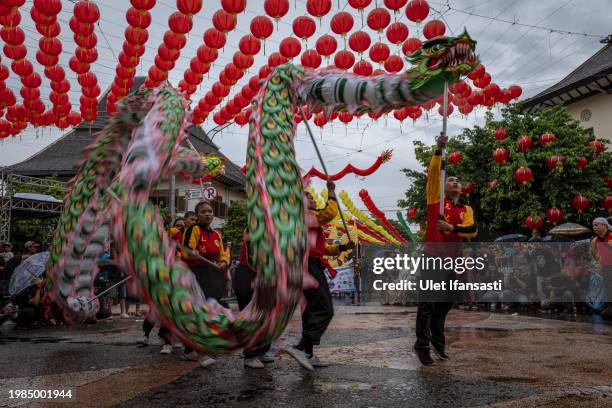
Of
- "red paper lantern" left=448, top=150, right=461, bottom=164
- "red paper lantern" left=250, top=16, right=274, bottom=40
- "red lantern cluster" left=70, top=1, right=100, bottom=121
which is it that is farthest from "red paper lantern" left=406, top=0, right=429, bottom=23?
"red paper lantern" left=448, top=150, right=461, bottom=164

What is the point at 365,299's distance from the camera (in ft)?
56.2

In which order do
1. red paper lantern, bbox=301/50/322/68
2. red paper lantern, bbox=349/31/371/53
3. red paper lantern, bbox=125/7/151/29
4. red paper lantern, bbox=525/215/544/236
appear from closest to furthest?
red paper lantern, bbox=125/7/151/29
red paper lantern, bbox=349/31/371/53
red paper lantern, bbox=301/50/322/68
red paper lantern, bbox=525/215/544/236

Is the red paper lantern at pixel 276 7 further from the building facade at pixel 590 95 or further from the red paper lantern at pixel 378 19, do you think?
the building facade at pixel 590 95

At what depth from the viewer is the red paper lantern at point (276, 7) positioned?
8703 mm

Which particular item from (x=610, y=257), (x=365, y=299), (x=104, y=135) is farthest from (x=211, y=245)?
(x=365, y=299)

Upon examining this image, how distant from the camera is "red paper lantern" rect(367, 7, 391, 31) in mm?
8867

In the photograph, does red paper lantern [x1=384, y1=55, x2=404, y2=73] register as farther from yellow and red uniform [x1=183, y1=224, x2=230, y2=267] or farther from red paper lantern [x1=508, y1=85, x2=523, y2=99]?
yellow and red uniform [x1=183, y1=224, x2=230, y2=267]

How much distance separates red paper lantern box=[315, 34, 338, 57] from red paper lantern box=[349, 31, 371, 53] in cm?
32

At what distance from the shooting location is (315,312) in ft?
16.8

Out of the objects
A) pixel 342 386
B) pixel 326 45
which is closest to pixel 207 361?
pixel 342 386

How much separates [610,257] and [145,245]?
920 centimetres

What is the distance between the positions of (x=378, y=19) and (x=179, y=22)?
131 inches

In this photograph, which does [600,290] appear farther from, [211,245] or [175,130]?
[175,130]

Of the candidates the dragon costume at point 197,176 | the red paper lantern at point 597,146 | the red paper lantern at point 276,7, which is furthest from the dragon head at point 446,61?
the red paper lantern at point 597,146
